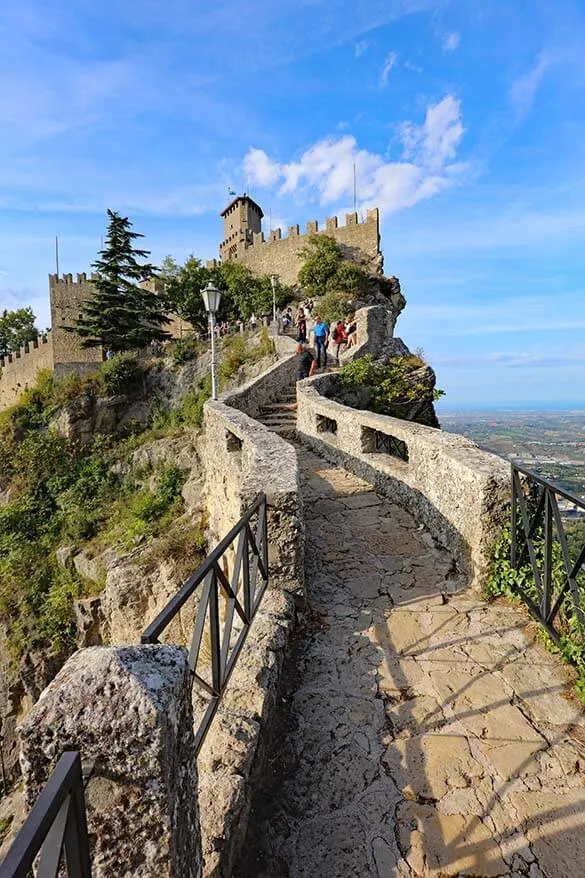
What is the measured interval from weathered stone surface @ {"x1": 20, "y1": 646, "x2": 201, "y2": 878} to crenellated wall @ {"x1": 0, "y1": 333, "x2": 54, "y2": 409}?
29455mm

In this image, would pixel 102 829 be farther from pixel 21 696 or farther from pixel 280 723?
pixel 21 696

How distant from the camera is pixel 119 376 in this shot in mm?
21594

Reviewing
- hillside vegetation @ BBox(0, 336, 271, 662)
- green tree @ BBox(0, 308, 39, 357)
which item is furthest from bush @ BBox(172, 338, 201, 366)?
green tree @ BBox(0, 308, 39, 357)

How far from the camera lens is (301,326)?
55.8 feet

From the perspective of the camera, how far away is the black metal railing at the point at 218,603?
2131mm

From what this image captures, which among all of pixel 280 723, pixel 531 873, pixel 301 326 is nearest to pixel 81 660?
pixel 280 723

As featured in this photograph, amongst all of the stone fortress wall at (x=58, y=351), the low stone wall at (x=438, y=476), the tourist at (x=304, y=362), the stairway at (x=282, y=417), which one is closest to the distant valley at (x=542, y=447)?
the low stone wall at (x=438, y=476)

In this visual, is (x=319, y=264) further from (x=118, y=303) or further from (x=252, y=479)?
(x=252, y=479)

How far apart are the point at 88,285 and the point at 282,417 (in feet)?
79.2

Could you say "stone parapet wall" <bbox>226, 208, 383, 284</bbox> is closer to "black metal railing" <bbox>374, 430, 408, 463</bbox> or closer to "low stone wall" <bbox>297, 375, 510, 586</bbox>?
"black metal railing" <bbox>374, 430, 408, 463</bbox>

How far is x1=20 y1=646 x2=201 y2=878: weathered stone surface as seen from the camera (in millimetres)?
1337

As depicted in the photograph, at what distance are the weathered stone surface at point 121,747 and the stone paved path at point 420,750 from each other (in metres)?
0.94

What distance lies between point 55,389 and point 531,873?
24621mm

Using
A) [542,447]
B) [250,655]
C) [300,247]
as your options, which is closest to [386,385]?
[250,655]
